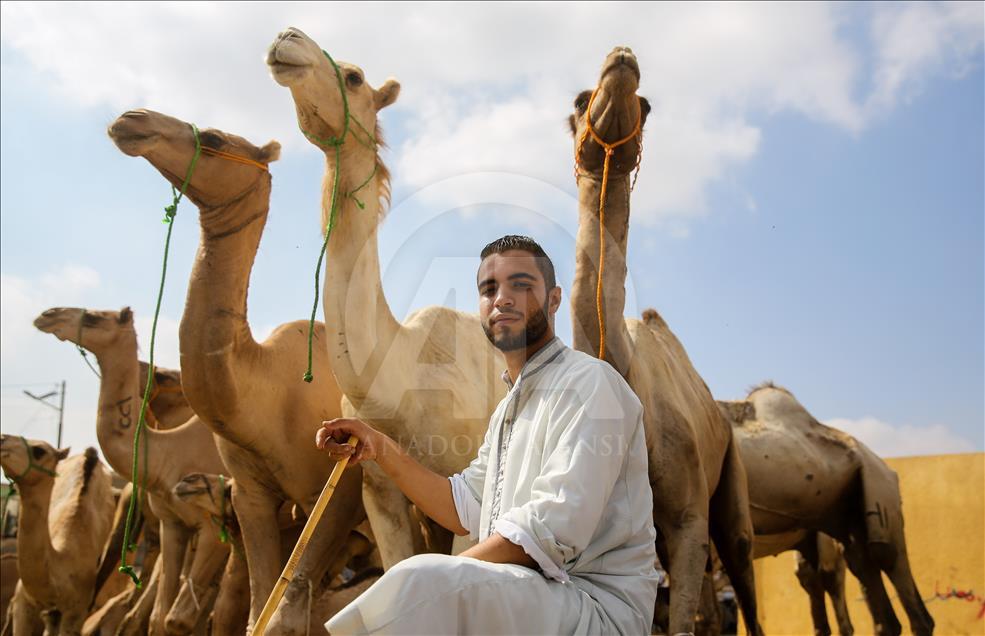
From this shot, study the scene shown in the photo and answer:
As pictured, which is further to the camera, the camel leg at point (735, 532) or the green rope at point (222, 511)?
the green rope at point (222, 511)

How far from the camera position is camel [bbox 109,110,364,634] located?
18.2ft

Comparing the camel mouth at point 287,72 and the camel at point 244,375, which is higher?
the camel mouth at point 287,72

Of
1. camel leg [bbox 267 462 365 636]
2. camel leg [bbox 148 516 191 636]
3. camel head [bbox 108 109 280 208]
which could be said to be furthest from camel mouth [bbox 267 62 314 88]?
camel leg [bbox 148 516 191 636]

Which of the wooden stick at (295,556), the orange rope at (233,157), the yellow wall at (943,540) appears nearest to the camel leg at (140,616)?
the orange rope at (233,157)

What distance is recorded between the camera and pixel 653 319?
7434 millimetres

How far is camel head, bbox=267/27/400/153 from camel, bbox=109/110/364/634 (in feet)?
2.69

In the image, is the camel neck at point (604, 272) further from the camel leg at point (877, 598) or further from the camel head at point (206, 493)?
the camel leg at point (877, 598)

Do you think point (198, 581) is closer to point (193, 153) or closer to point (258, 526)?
point (258, 526)

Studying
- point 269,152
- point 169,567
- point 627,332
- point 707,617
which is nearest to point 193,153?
point 269,152

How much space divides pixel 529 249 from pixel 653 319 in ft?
15.3

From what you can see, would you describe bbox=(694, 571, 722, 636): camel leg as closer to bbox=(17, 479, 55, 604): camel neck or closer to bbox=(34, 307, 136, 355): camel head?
bbox=(34, 307, 136, 355): camel head

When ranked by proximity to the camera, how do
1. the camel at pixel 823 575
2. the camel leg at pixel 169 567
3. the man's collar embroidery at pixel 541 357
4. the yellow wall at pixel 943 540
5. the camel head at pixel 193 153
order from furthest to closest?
the yellow wall at pixel 943 540 < the camel at pixel 823 575 < the camel leg at pixel 169 567 < the camel head at pixel 193 153 < the man's collar embroidery at pixel 541 357

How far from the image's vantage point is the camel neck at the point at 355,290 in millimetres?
4859

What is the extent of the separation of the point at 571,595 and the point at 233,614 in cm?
487
